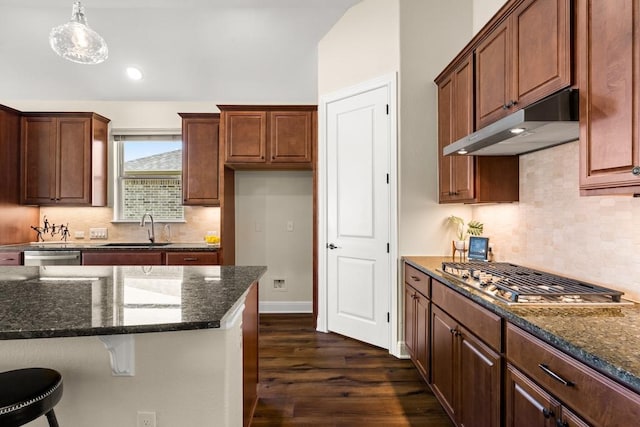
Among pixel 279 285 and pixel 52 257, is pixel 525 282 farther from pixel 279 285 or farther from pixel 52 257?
pixel 52 257

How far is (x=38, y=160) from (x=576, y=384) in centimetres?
527

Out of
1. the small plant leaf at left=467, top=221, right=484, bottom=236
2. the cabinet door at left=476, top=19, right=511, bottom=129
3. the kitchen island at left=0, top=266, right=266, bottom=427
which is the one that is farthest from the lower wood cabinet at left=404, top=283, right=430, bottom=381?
the kitchen island at left=0, top=266, right=266, bottom=427

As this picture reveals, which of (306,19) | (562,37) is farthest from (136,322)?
(306,19)

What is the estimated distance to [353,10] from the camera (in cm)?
342

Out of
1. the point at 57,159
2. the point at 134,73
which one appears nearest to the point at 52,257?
the point at 57,159

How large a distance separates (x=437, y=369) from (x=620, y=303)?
3.58 feet

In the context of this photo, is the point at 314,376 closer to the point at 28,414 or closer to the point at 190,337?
the point at 190,337

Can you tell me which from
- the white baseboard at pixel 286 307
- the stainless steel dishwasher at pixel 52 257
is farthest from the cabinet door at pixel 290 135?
the stainless steel dishwasher at pixel 52 257

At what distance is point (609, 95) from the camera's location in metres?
1.27

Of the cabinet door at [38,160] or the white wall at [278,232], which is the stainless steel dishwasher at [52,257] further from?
the white wall at [278,232]

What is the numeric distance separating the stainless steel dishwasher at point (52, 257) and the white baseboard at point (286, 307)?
2159 millimetres

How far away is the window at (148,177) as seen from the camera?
4453 millimetres

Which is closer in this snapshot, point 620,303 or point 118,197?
point 620,303

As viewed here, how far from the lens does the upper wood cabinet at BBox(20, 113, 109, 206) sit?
409 cm
